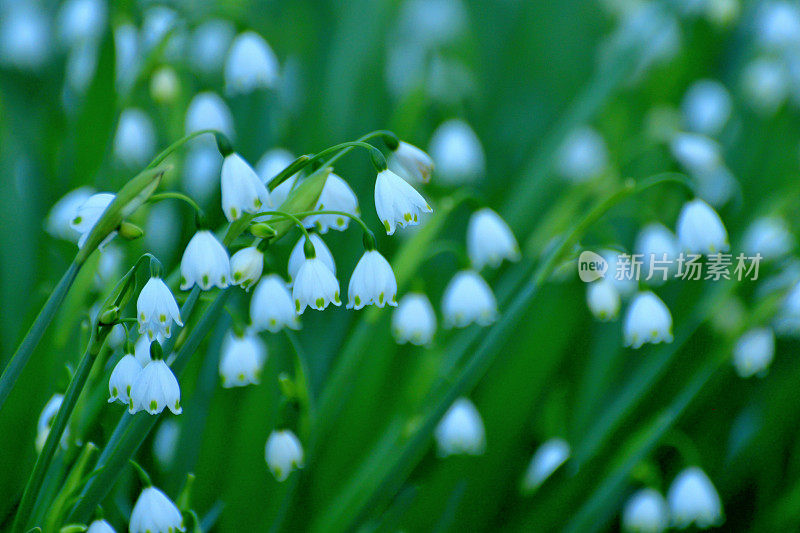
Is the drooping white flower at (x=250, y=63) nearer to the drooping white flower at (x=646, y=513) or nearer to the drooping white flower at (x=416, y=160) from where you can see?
the drooping white flower at (x=416, y=160)

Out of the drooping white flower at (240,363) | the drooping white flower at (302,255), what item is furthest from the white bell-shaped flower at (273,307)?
the drooping white flower at (302,255)

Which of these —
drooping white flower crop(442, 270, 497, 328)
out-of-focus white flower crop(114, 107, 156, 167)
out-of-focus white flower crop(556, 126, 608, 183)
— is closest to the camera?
drooping white flower crop(442, 270, 497, 328)

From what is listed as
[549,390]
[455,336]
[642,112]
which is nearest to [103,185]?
[455,336]

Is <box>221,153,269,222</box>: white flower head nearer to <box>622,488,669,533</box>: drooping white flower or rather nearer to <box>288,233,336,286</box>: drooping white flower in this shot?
<box>288,233,336,286</box>: drooping white flower

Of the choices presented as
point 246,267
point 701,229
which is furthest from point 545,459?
point 246,267

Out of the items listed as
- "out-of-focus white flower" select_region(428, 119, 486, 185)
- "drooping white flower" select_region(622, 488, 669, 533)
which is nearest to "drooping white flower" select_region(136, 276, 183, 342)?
"drooping white flower" select_region(622, 488, 669, 533)

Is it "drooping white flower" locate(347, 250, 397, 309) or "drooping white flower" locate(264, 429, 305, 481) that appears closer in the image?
"drooping white flower" locate(347, 250, 397, 309)
